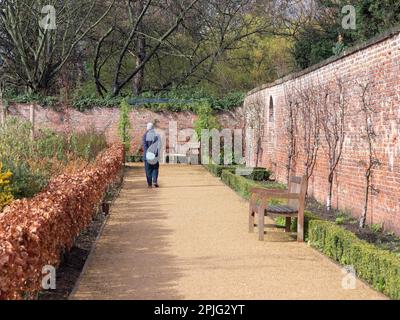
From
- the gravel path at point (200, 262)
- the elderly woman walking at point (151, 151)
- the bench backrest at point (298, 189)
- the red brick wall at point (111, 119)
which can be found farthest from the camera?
the red brick wall at point (111, 119)

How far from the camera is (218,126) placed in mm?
25797

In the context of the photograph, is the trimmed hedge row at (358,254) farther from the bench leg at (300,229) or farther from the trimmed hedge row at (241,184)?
the trimmed hedge row at (241,184)

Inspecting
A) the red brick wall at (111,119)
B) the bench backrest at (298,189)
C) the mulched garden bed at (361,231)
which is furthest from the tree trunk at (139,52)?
the bench backrest at (298,189)

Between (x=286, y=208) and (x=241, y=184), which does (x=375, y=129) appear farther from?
(x=241, y=184)

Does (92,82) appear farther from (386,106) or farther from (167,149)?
(386,106)

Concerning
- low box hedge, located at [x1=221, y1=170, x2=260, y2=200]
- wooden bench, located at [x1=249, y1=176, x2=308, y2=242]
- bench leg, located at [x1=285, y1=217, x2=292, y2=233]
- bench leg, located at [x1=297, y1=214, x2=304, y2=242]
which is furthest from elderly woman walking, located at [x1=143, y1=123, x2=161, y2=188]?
bench leg, located at [x1=297, y1=214, x2=304, y2=242]

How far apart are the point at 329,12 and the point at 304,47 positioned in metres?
3.70

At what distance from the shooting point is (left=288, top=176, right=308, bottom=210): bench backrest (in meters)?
8.72

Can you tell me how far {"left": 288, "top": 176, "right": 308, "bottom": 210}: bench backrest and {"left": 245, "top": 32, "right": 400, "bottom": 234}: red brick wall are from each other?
3.40 ft

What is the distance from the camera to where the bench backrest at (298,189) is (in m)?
8.72

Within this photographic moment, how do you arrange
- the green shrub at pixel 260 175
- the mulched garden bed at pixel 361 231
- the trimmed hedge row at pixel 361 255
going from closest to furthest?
1. the trimmed hedge row at pixel 361 255
2. the mulched garden bed at pixel 361 231
3. the green shrub at pixel 260 175

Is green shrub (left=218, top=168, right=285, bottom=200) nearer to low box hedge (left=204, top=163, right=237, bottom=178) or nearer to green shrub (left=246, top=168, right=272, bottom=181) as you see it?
green shrub (left=246, top=168, right=272, bottom=181)

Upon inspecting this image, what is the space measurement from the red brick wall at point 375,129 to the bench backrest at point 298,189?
1.04 metres

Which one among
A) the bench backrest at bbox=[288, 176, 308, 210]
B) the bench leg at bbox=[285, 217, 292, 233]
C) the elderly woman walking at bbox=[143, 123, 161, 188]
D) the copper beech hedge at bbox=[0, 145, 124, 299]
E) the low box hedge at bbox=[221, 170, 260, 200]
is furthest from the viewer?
the elderly woman walking at bbox=[143, 123, 161, 188]
